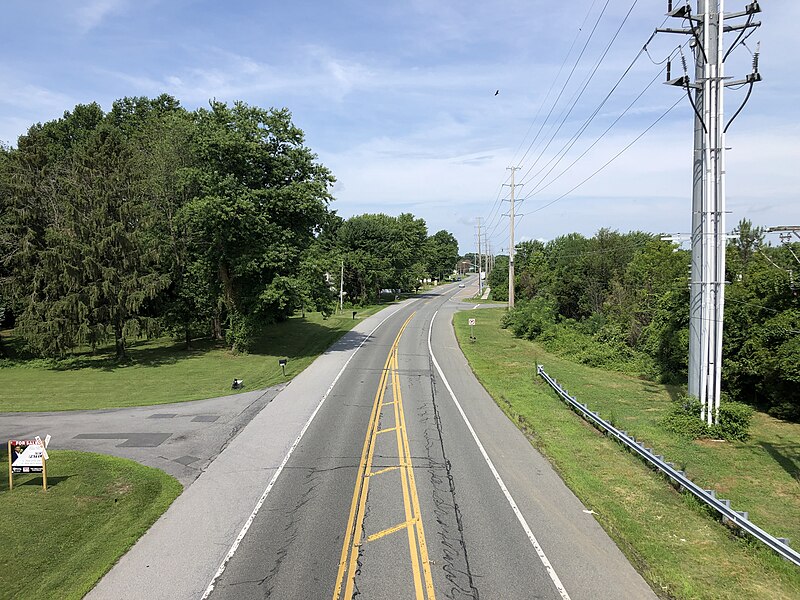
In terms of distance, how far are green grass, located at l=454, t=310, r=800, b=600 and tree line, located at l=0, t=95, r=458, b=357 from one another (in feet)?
61.2

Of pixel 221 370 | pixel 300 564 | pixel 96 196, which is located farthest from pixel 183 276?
pixel 300 564

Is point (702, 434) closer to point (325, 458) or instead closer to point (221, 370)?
point (325, 458)

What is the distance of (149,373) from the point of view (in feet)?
101

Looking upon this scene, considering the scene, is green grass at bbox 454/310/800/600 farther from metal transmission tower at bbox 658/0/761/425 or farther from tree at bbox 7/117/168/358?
tree at bbox 7/117/168/358

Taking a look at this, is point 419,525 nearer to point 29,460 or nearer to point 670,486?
point 670,486

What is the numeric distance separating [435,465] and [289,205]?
25846mm

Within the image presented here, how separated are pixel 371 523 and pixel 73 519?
6.53 m

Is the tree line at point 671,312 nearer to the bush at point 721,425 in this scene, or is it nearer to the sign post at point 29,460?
Answer: the bush at point 721,425

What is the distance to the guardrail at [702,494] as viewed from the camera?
950 centimetres

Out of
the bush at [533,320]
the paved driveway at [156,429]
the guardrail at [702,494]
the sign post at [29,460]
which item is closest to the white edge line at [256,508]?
the paved driveway at [156,429]

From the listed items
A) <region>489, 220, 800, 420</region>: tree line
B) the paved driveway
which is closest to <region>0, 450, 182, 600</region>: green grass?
the paved driveway

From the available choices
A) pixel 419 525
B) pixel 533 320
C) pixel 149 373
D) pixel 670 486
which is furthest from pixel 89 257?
pixel 670 486

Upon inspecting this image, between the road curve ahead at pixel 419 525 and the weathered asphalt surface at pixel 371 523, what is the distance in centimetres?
3

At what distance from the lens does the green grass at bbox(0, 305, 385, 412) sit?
24125 millimetres
